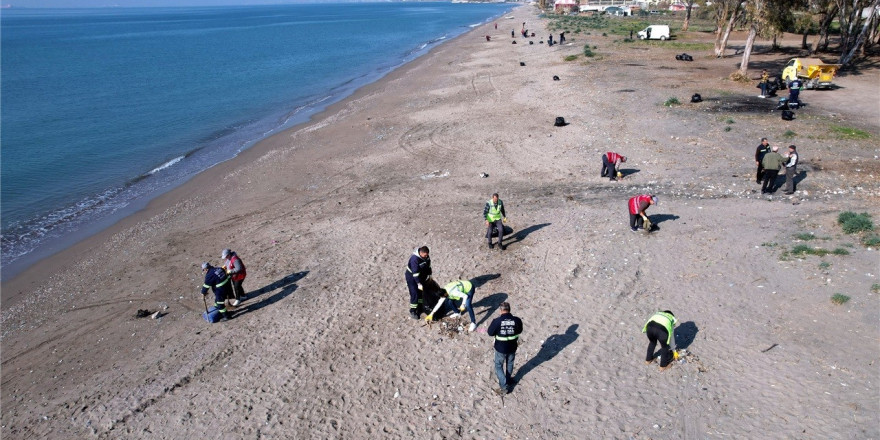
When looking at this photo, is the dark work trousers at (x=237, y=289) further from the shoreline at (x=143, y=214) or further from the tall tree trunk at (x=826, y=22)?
the tall tree trunk at (x=826, y=22)

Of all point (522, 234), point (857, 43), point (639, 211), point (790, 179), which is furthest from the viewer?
point (857, 43)

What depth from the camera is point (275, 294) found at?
518 inches

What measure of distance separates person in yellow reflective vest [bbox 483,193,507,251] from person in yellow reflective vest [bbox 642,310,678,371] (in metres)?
5.36

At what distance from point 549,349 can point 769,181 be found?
1044cm

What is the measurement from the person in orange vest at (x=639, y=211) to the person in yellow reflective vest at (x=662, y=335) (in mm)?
5232

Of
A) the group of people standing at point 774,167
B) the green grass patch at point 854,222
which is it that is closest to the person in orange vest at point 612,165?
the group of people standing at point 774,167

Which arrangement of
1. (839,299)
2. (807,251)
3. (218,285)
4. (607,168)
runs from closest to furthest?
(839,299)
(218,285)
(807,251)
(607,168)

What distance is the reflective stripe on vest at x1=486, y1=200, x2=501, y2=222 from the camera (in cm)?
1358

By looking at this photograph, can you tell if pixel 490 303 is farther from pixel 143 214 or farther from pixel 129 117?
pixel 129 117

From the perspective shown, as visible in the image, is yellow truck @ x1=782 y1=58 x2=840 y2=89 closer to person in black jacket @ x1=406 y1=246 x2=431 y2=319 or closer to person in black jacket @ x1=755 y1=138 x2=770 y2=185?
person in black jacket @ x1=755 y1=138 x2=770 y2=185

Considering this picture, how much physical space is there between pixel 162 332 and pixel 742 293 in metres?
13.2

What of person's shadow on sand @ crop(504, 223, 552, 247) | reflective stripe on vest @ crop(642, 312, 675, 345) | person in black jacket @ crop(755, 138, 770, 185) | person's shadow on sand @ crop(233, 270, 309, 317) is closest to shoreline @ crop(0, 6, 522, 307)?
person's shadow on sand @ crop(233, 270, 309, 317)

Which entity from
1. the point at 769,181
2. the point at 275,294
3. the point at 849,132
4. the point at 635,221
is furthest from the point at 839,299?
the point at 849,132

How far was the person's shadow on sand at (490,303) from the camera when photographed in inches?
A: 455
